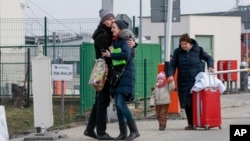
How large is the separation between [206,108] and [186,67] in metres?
0.85

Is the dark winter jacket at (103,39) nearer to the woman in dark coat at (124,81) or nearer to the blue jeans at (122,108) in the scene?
the woman in dark coat at (124,81)

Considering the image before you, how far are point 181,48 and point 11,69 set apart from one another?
37.4ft

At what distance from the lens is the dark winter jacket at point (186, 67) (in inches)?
509

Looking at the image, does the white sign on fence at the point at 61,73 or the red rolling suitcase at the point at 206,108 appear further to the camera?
the white sign on fence at the point at 61,73

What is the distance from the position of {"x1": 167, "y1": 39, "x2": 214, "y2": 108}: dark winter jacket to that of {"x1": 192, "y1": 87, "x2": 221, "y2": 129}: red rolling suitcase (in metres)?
0.17

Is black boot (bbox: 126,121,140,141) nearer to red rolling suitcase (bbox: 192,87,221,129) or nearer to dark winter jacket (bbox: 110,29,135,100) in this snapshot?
dark winter jacket (bbox: 110,29,135,100)

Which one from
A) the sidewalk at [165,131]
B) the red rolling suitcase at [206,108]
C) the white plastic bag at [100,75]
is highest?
the white plastic bag at [100,75]

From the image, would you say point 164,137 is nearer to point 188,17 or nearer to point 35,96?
point 35,96

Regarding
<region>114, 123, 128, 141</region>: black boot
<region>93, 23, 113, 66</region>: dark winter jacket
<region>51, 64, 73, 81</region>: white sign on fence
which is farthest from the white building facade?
<region>114, 123, 128, 141</region>: black boot

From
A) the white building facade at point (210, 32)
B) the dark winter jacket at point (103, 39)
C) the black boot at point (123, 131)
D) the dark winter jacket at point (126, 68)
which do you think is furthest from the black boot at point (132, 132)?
the white building facade at point (210, 32)

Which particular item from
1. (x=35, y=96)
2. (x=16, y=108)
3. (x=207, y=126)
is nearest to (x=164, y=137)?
(x=207, y=126)

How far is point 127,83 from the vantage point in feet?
36.3

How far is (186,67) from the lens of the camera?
1295 centimetres

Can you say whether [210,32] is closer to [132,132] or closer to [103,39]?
[103,39]
